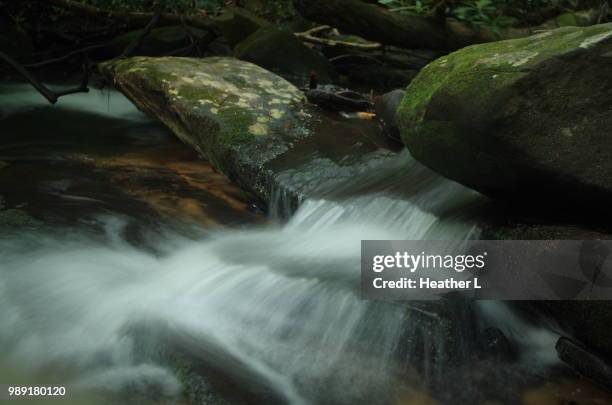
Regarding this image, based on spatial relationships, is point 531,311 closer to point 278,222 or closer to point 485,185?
point 485,185

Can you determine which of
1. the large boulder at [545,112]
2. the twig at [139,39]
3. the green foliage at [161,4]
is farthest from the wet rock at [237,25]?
the large boulder at [545,112]

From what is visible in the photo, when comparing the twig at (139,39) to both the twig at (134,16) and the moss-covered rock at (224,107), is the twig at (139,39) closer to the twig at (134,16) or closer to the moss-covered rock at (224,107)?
the twig at (134,16)

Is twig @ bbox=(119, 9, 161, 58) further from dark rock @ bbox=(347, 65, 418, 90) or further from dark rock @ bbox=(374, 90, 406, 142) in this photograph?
dark rock @ bbox=(374, 90, 406, 142)

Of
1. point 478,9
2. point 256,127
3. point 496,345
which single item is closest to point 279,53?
point 478,9

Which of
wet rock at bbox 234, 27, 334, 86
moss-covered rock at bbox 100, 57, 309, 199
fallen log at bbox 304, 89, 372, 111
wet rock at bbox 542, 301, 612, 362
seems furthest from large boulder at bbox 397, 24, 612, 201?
wet rock at bbox 234, 27, 334, 86

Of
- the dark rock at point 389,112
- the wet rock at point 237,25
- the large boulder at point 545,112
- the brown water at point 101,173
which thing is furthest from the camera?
the wet rock at point 237,25

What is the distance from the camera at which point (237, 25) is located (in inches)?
352

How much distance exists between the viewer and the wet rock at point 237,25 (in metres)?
8.95

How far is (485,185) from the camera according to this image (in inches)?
138

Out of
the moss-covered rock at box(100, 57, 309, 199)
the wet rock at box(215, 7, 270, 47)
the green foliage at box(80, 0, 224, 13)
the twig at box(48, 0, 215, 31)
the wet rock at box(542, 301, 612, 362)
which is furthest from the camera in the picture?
the wet rock at box(215, 7, 270, 47)

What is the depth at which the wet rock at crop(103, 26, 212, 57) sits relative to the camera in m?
9.70

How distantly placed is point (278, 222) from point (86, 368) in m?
2.13

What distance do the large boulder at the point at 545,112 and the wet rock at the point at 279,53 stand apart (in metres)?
5.31

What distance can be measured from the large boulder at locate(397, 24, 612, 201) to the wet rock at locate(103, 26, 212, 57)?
705cm
